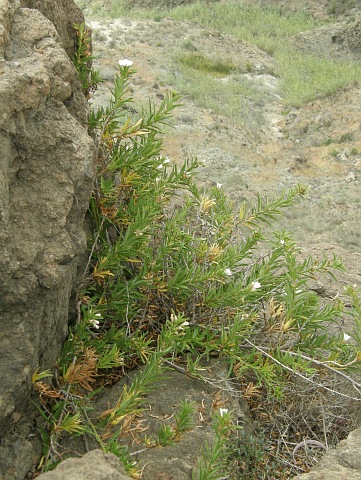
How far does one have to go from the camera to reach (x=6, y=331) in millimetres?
2199

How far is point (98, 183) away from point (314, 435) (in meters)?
1.47

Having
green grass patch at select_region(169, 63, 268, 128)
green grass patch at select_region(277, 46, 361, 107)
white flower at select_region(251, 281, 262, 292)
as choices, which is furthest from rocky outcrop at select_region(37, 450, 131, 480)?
green grass patch at select_region(277, 46, 361, 107)

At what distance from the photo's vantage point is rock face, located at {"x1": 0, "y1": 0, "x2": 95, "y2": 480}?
219 centimetres

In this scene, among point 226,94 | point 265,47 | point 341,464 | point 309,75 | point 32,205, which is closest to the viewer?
point 32,205

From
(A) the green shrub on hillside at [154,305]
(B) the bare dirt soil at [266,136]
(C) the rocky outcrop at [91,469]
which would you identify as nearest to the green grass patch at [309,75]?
(B) the bare dirt soil at [266,136]

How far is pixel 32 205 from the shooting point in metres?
2.30

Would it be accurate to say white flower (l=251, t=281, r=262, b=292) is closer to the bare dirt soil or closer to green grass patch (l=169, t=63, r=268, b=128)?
the bare dirt soil

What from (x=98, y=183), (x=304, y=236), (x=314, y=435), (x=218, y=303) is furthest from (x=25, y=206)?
(x=304, y=236)

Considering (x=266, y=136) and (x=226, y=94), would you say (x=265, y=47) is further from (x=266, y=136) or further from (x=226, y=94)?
(x=266, y=136)

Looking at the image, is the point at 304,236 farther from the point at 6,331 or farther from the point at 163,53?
the point at 163,53

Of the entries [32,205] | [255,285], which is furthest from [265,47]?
[32,205]

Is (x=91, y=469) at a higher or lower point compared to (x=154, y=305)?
higher

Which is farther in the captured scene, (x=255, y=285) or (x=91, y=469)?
(x=255, y=285)

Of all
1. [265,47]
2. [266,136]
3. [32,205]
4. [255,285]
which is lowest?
[266,136]
